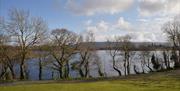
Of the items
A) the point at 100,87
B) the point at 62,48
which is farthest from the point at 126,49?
the point at 100,87

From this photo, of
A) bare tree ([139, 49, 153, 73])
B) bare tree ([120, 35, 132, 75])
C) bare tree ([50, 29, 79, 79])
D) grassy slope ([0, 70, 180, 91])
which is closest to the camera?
grassy slope ([0, 70, 180, 91])

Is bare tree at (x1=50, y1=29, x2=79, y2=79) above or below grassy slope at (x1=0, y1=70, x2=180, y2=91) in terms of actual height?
above

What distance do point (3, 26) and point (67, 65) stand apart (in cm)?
1825

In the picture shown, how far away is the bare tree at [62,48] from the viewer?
57.5m

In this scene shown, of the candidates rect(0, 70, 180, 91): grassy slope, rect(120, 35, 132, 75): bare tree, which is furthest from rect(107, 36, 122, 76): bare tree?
rect(0, 70, 180, 91): grassy slope

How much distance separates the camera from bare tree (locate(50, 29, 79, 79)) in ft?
189

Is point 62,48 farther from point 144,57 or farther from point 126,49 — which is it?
point 144,57

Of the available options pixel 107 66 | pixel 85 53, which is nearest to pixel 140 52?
pixel 107 66

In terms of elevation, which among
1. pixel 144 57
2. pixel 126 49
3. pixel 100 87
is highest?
pixel 126 49

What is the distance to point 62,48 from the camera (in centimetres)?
5775

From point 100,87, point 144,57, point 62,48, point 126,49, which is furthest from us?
point 144,57

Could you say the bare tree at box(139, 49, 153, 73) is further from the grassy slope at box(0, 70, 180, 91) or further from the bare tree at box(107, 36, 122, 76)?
the grassy slope at box(0, 70, 180, 91)

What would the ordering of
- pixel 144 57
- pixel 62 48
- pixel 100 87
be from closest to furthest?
pixel 100 87 → pixel 62 48 → pixel 144 57

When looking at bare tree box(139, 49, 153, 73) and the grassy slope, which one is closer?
the grassy slope
